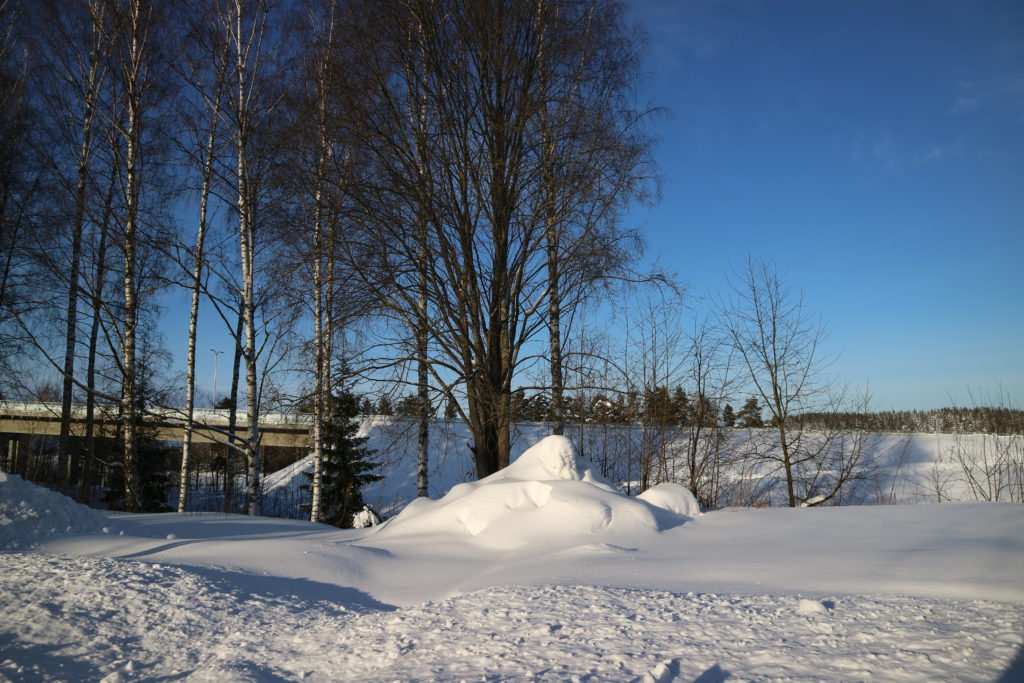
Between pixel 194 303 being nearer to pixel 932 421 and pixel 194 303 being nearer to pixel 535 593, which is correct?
pixel 535 593

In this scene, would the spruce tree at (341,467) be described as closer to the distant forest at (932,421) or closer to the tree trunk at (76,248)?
the tree trunk at (76,248)

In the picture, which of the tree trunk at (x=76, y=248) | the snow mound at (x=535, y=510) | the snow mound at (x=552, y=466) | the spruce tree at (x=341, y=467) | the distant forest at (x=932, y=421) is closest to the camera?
the snow mound at (x=535, y=510)

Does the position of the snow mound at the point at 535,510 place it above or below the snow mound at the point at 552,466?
below

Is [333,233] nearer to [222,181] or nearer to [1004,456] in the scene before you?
[222,181]

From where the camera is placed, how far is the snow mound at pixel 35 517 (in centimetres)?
617

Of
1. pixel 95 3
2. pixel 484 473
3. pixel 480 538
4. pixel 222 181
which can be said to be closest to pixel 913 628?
pixel 480 538

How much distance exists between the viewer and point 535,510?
6.75 meters

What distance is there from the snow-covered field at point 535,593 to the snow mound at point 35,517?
0.08 feet

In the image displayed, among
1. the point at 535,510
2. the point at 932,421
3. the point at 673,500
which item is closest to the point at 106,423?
the point at 535,510

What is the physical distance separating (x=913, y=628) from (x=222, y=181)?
12129 mm

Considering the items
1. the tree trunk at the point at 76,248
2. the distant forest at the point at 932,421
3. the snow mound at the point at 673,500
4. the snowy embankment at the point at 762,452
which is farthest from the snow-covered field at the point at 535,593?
the tree trunk at the point at 76,248

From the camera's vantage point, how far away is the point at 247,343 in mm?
11281

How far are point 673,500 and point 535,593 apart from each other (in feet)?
10.5

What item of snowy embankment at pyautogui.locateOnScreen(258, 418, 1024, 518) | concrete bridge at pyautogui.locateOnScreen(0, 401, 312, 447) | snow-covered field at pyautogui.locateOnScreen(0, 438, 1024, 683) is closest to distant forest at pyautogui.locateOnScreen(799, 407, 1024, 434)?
snowy embankment at pyautogui.locateOnScreen(258, 418, 1024, 518)
